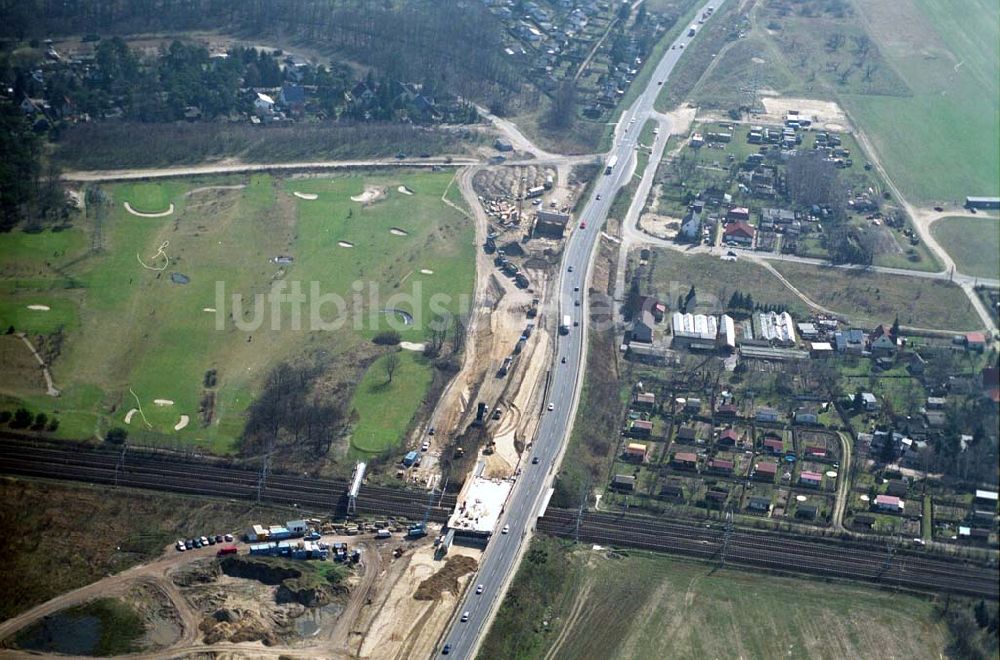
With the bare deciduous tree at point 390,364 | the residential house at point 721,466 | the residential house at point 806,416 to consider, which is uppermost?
the residential house at point 806,416

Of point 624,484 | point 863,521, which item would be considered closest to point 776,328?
point 863,521

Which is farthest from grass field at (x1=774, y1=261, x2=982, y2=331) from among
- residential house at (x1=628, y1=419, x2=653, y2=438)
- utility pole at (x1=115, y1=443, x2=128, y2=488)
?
utility pole at (x1=115, y1=443, x2=128, y2=488)

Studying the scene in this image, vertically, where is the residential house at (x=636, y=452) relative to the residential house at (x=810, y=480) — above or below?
below

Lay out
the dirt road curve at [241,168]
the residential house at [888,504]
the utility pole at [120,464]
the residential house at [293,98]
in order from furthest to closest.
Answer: the residential house at [293,98] → the dirt road curve at [241,168] → the utility pole at [120,464] → the residential house at [888,504]

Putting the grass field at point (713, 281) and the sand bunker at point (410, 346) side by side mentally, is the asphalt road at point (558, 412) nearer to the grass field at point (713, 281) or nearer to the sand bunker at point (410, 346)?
the grass field at point (713, 281)

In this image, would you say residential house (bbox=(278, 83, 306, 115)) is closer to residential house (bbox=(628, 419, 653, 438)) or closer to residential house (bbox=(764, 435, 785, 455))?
residential house (bbox=(628, 419, 653, 438))

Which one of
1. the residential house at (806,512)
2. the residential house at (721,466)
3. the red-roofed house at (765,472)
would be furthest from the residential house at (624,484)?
the residential house at (806,512)

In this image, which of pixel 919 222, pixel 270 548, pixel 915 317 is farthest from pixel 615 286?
pixel 270 548

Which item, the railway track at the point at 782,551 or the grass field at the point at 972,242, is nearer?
the railway track at the point at 782,551
